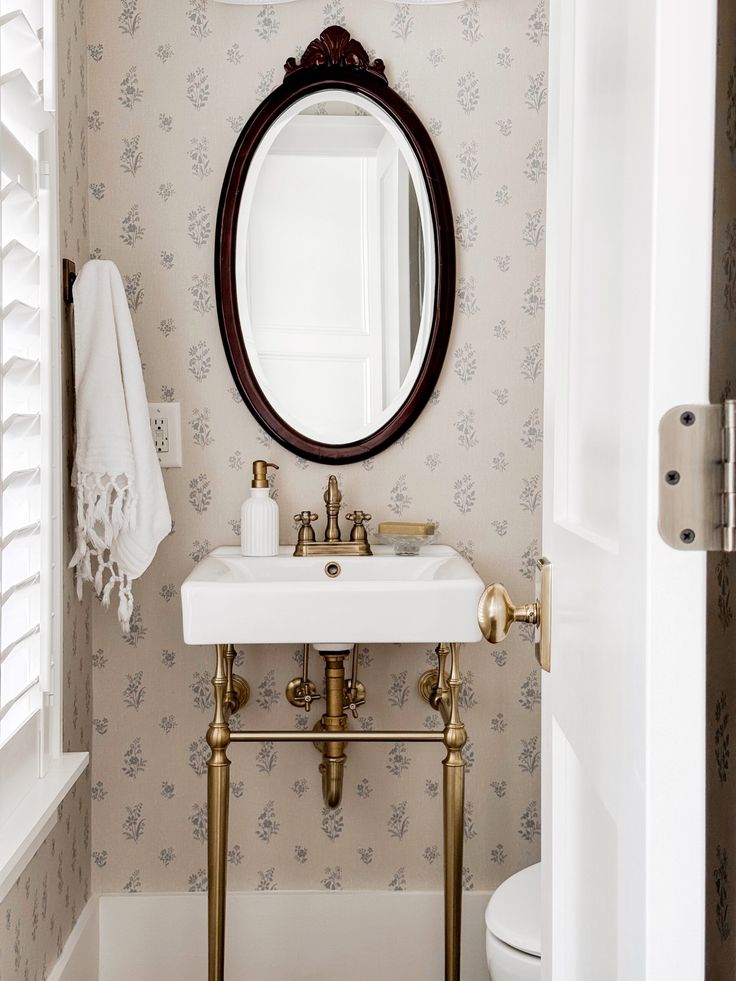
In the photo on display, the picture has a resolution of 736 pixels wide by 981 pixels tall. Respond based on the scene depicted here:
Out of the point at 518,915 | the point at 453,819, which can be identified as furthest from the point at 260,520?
the point at 518,915

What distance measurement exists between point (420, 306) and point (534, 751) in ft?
3.36

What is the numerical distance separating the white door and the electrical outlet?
1319 millimetres

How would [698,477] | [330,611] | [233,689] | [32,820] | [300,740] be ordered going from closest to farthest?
[698,477], [32,820], [330,611], [300,740], [233,689]

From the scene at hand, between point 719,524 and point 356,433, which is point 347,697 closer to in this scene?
point 356,433

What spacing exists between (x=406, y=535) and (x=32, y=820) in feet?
2.90

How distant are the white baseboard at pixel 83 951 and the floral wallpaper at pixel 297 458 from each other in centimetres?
7

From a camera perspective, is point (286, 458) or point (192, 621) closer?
point (192, 621)

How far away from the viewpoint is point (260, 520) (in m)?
1.83

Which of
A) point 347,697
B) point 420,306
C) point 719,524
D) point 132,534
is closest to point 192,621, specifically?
point 132,534

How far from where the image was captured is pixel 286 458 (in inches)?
77.4

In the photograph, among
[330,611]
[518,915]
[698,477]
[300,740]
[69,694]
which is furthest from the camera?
[69,694]

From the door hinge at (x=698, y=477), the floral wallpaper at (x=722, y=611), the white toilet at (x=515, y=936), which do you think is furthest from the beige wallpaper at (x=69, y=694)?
the door hinge at (x=698, y=477)

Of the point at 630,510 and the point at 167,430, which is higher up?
the point at 167,430

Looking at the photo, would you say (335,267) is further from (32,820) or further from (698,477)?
(698,477)
